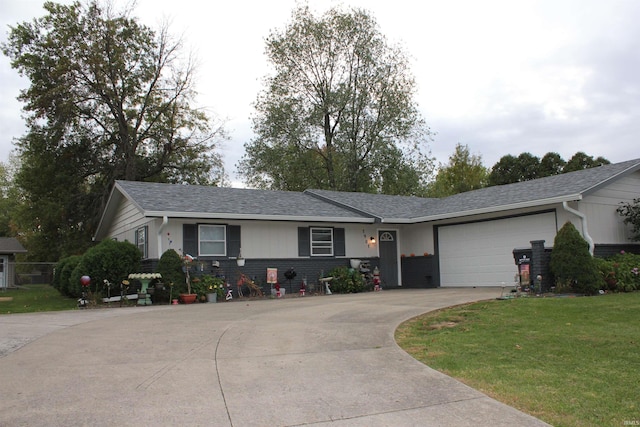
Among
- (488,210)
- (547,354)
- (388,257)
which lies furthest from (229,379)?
(388,257)

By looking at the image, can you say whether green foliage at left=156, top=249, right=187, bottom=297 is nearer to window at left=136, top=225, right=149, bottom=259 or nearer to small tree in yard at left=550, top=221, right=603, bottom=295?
window at left=136, top=225, right=149, bottom=259

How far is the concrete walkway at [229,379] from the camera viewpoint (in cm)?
423

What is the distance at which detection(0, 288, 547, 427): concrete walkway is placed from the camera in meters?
4.23

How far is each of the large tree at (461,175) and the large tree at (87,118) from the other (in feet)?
63.8

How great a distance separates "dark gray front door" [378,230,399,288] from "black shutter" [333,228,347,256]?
1.71 metres

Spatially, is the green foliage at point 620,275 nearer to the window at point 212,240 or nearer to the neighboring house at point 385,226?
the neighboring house at point 385,226

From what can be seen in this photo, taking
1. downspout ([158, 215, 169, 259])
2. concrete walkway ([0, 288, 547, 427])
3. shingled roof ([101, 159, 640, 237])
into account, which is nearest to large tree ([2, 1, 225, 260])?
shingled roof ([101, 159, 640, 237])

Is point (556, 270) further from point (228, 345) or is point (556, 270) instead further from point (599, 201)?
point (228, 345)

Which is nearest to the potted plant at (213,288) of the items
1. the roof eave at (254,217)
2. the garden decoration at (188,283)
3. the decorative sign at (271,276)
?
the garden decoration at (188,283)

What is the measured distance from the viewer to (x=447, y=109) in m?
20.7

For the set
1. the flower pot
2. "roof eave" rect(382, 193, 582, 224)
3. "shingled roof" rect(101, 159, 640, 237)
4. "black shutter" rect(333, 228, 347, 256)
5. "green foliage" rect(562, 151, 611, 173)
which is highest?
"green foliage" rect(562, 151, 611, 173)

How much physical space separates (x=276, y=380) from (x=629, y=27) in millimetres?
12878

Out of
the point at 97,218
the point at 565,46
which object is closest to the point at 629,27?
the point at 565,46

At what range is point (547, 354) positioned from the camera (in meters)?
6.17
